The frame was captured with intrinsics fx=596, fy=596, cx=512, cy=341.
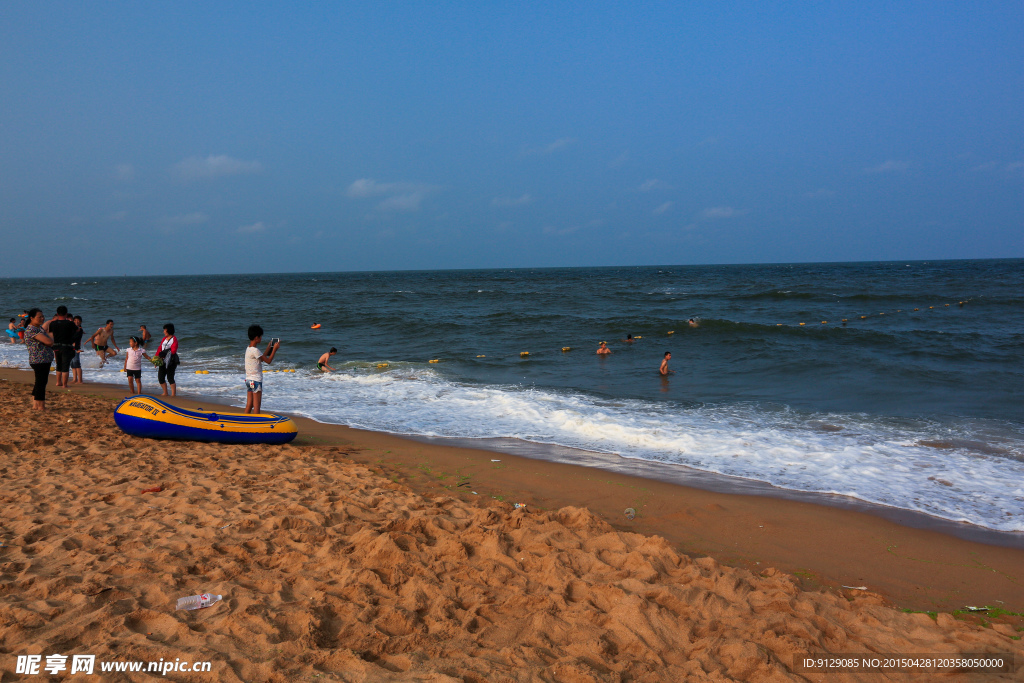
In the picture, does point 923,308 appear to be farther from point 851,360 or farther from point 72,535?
point 72,535

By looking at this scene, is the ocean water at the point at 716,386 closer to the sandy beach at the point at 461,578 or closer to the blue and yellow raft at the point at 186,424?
the sandy beach at the point at 461,578

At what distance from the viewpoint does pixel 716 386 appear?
1402 cm

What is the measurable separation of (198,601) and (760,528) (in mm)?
4815

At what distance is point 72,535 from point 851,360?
17834 mm

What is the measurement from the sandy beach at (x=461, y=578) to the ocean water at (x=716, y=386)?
1.75m

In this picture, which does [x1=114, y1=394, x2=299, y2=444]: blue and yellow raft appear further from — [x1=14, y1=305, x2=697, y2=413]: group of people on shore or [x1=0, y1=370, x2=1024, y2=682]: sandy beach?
[x1=0, y1=370, x2=1024, y2=682]: sandy beach

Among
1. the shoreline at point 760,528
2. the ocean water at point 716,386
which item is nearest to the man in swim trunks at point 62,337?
the ocean water at point 716,386

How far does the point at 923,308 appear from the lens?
1156 inches

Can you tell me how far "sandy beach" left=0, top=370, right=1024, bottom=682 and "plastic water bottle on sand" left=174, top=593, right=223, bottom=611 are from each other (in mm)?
66

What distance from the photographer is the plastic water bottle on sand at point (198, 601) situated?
3.69m


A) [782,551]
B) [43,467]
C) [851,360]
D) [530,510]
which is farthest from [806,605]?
[851,360]

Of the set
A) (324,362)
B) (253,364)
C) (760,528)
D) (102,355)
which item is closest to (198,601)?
(760,528)

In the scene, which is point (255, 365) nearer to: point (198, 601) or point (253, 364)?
point (253, 364)

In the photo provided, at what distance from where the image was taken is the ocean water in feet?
25.7
